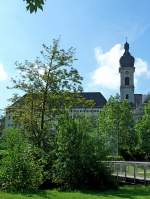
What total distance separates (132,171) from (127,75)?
120666 millimetres

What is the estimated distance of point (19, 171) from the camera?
25.2 meters

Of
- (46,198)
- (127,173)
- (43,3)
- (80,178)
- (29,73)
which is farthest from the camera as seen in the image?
(29,73)

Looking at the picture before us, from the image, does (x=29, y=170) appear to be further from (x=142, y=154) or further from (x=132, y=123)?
(x=132, y=123)

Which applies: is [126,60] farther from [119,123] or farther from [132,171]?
[132,171]

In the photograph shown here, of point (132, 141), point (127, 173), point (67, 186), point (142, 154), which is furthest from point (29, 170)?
point (132, 141)

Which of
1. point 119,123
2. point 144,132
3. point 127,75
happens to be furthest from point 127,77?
point 144,132

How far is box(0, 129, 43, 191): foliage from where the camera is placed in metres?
25.1

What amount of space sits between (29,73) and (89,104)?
5.33 meters

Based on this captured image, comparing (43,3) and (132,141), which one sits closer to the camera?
(43,3)

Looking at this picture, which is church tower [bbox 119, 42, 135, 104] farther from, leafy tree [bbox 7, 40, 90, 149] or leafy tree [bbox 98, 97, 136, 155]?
Result: leafy tree [bbox 7, 40, 90, 149]

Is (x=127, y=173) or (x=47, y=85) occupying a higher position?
(x=47, y=85)

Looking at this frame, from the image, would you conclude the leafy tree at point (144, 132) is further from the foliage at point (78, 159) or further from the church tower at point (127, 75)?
the church tower at point (127, 75)

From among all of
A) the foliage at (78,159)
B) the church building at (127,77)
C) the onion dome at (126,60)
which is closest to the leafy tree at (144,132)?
the foliage at (78,159)

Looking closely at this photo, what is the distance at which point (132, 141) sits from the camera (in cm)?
7781
